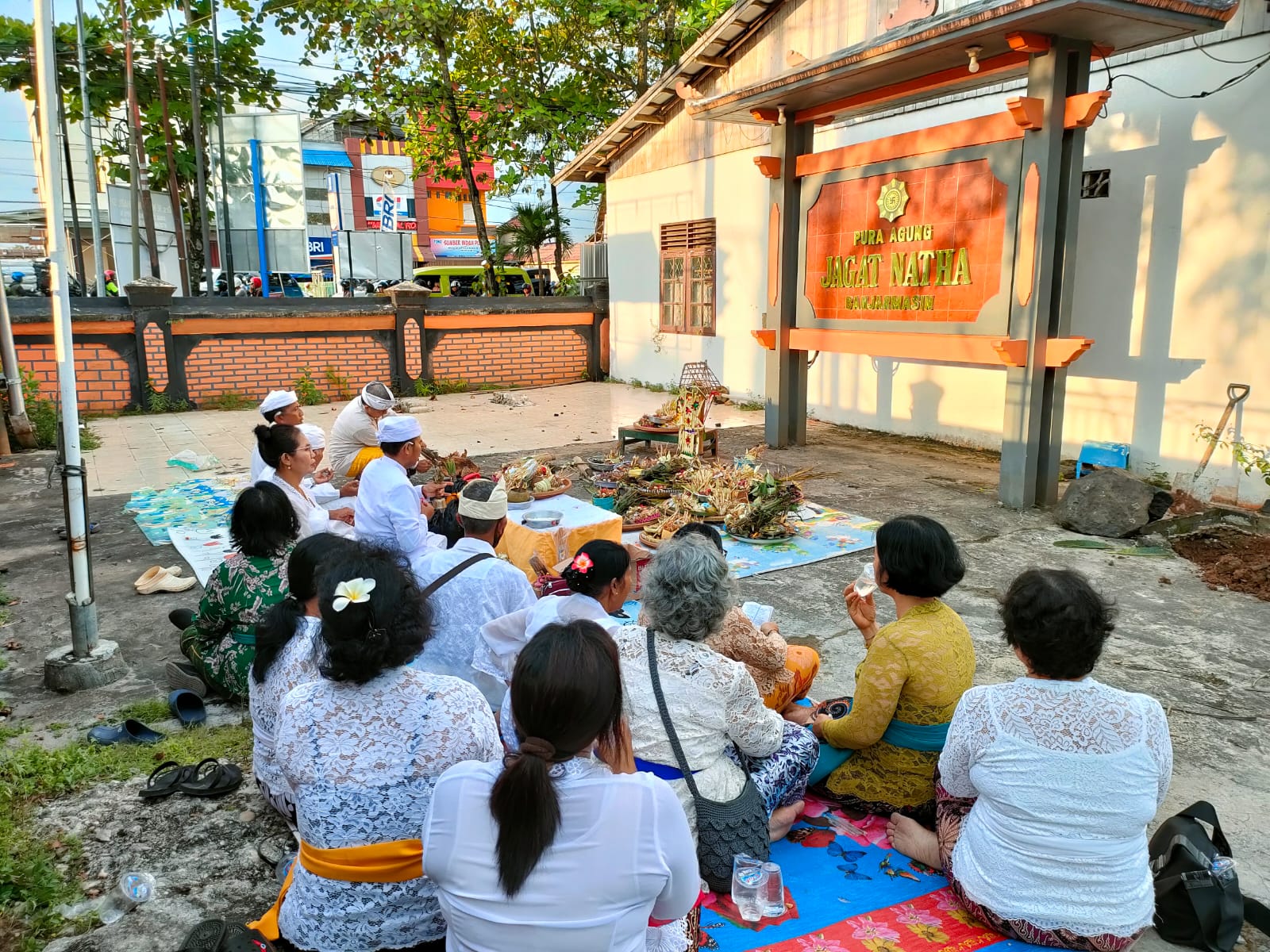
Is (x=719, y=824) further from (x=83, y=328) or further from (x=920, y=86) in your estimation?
(x=83, y=328)

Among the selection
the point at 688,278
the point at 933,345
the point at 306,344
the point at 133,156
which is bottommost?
the point at 306,344

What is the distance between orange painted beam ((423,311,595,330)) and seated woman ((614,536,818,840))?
43.5 ft

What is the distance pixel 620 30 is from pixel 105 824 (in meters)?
17.0

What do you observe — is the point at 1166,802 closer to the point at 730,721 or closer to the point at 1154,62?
the point at 730,721

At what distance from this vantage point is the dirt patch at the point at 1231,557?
5512 mm

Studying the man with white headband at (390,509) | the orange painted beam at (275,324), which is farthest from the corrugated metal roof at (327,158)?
the man with white headband at (390,509)

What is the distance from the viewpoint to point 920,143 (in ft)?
25.5

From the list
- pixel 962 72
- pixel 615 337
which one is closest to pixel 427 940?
pixel 962 72

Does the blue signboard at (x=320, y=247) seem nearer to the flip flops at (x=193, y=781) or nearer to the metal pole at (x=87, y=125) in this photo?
the metal pole at (x=87, y=125)

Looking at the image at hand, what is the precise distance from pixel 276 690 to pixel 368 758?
2.95 feet

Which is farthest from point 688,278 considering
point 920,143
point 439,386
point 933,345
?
point 933,345

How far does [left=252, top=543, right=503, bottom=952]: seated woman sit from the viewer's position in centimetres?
207

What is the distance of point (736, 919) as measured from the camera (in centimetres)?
262

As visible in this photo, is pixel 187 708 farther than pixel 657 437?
No
